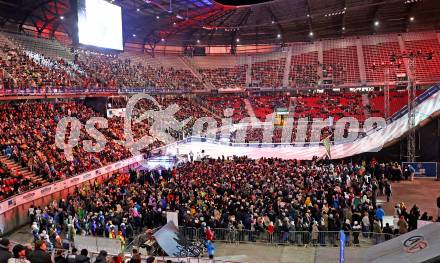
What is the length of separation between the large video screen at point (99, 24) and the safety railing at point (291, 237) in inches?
843

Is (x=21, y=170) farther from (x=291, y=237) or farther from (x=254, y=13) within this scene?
(x=254, y=13)

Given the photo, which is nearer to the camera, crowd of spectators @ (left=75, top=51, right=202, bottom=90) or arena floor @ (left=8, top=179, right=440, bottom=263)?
arena floor @ (left=8, top=179, right=440, bottom=263)

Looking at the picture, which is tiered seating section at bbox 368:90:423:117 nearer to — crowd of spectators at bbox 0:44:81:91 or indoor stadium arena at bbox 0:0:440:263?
indoor stadium arena at bbox 0:0:440:263

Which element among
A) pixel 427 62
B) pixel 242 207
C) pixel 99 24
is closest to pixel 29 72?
pixel 99 24

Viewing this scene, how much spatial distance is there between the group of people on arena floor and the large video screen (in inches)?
576

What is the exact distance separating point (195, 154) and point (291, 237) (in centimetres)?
2137

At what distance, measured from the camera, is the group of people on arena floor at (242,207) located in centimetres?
1318

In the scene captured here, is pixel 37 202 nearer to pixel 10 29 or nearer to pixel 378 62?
pixel 10 29

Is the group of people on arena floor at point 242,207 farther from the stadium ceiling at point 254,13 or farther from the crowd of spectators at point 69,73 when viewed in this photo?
the stadium ceiling at point 254,13

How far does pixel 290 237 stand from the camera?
13.2 meters

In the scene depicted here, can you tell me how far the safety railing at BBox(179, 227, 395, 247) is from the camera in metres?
12.8

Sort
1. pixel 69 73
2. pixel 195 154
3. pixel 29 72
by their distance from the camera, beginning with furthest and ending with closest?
pixel 195 154 < pixel 69 73 < pixel 29 72

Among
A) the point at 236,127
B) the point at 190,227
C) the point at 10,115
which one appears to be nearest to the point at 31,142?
the point at 10,115

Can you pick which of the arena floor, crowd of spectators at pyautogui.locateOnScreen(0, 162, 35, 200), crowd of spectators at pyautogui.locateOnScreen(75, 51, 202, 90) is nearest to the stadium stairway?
crowd of spectators at pyautogui.locateOnScreen(0, 162, 35, 200)
